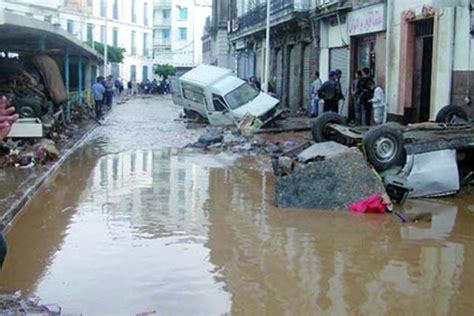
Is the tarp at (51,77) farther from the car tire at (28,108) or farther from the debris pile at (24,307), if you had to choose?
the debris pile at (24,307)

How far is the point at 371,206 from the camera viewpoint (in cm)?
962

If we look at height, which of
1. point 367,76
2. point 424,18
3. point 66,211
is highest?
point 424,18

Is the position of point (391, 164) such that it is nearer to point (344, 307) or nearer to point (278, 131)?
point (344, 307)

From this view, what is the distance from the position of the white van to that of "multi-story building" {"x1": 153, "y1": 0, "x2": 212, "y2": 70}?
63426 millimetres

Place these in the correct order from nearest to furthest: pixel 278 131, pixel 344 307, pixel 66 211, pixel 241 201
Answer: pixel 344 307 → pixel 66 211 → pixel 241 201 → pixel 278 131

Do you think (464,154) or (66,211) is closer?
(66,211)

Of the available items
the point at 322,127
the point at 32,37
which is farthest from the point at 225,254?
the point at 32,37

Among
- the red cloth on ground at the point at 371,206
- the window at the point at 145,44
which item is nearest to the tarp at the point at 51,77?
the red cloth on ground at the point at 371,206

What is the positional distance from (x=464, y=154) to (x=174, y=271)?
635 centimetres

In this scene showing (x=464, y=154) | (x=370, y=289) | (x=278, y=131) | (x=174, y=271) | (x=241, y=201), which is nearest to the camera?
(x=370, y=289)

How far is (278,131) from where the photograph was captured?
71.7ft

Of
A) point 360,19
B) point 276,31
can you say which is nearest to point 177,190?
point 360,19

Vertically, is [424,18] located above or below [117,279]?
above

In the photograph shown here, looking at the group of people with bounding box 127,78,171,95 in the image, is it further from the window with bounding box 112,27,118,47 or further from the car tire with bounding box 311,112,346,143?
the car tire with bounding box 311,112,346,143
